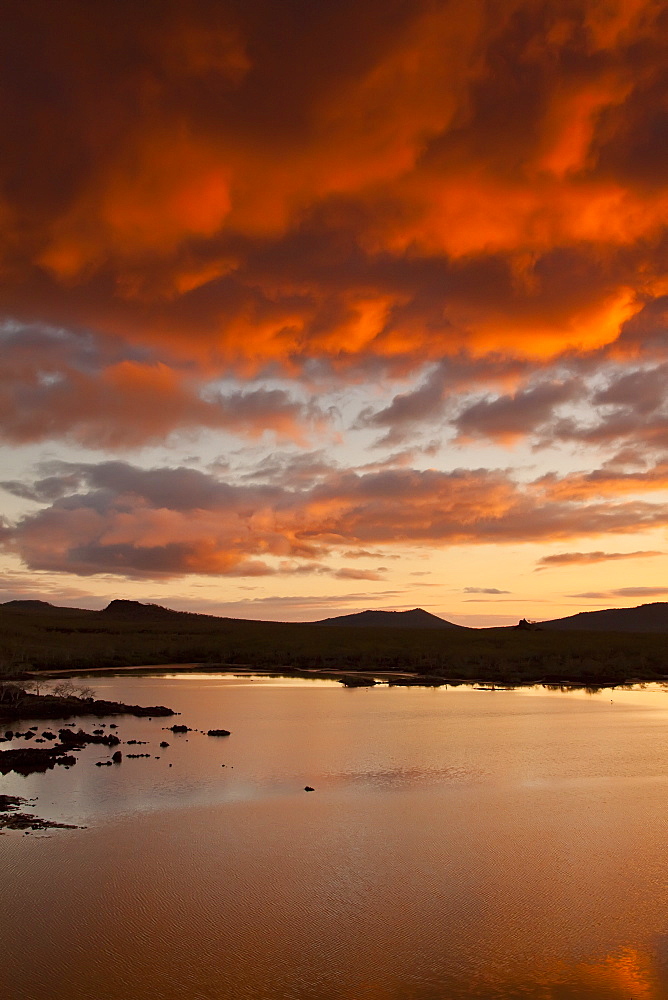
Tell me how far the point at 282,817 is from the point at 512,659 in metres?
50.6

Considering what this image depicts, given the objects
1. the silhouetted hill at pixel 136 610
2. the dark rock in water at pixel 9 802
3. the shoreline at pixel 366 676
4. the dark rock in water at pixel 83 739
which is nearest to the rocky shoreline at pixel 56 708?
the dark rock in water at pixel 83 739

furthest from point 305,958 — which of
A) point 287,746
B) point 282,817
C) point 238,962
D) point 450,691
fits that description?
point 450,691

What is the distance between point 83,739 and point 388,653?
45.6 meters

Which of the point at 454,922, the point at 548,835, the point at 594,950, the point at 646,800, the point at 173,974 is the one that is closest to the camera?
the point at 173,974

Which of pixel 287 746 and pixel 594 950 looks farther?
pixel 287 746

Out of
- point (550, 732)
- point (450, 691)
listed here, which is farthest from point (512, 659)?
point (550, 732)

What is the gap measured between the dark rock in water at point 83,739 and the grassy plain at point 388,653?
24.5m

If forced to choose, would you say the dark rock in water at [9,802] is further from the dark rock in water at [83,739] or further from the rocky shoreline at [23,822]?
the dark rock in water at [83,739]

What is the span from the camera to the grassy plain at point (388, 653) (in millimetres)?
56438

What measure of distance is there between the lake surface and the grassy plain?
31.3 m

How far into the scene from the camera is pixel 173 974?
8.88m

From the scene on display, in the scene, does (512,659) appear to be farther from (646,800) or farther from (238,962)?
(238,962)

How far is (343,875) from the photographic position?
1236 centimetres

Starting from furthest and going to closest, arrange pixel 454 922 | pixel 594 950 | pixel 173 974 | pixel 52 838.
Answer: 1. pixel 52 838
2. pixel 454 922
3. pixel 594 950
4. pixel 173 974
